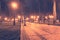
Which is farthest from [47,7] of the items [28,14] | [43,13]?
[28,14]

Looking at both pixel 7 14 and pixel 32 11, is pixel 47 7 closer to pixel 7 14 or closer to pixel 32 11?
pixel 32 11

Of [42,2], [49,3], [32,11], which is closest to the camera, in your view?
[49,3]

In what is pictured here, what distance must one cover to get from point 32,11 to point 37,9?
2.98 metres

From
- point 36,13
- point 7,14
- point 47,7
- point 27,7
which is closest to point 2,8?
point 7,14

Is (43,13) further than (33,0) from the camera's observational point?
No

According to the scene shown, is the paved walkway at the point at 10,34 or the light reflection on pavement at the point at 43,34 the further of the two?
the paved walkway at the point at 10,34

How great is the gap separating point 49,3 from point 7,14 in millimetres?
22552

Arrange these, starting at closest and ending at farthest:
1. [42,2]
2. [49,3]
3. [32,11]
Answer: [49,3] < [42,2] < [32,11]

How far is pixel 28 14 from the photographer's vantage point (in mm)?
74562

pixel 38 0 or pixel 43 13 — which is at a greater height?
pixel 38 0

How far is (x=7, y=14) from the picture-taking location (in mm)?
74938

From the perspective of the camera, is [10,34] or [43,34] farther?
[10,34]

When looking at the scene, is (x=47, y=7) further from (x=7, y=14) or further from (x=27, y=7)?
(x=7, y=14)

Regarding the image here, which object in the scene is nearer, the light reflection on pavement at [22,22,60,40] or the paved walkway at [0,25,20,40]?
the light reflection on pavement at [22,22,60,40]
